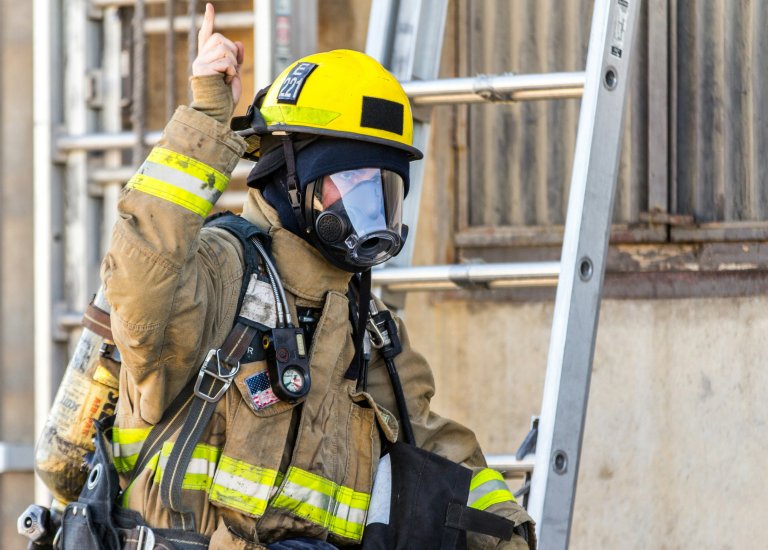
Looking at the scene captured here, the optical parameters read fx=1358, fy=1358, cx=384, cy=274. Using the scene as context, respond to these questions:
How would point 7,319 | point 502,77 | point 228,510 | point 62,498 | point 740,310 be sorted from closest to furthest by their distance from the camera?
point 228,510
point 62,498
point 502,77
point 740,310
point 7,319

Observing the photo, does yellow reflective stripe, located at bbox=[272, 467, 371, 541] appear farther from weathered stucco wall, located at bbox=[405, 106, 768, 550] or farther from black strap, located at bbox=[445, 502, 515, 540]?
weathered stucco wall, located at bbox=[405, 106, 768, 550]

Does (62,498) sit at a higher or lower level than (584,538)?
lower

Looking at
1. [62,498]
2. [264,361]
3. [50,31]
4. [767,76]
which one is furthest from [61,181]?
[767,76]

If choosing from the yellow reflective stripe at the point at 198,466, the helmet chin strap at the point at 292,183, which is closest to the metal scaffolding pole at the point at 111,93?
the helmet chin strap at the point at 292,183

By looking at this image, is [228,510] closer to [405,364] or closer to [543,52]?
[405,364]

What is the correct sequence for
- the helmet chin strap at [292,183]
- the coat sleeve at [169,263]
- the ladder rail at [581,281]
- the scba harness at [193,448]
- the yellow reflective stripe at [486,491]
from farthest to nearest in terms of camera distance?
the ladder rail at [581,281]
the yellow reflective stripe at [486,491]
the helmet chin strap at [292,183]
the scba harness at [193,448]
the coat sleeve at [169,263]

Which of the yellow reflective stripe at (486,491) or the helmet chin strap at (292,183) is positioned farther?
the yellow reflective stripe at (486,491)

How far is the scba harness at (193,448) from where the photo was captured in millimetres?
2852

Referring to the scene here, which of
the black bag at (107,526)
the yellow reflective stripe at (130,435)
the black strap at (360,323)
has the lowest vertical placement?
the black bag at (107,526)

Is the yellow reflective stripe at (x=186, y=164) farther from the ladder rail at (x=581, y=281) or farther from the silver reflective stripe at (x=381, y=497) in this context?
the ladder rail at (x=581, y=281)

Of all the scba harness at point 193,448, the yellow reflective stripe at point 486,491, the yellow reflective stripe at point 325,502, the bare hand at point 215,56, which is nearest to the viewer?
the bare hand at point 215,56

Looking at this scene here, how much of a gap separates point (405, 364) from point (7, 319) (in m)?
1.92

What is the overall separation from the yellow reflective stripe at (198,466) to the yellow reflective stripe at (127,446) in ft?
0.22

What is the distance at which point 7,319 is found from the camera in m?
4.84
